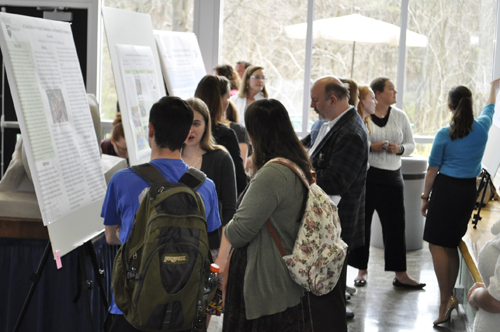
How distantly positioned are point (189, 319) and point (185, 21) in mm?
5862

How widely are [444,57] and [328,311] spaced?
5.16 meters

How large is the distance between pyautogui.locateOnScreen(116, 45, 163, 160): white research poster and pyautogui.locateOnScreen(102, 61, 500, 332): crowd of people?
375mm

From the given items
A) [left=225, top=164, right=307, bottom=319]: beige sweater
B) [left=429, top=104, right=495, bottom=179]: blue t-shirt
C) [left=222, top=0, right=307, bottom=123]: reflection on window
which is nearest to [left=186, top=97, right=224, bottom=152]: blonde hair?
[left=225, top=164, right=307, bottom=319]: beige sweater

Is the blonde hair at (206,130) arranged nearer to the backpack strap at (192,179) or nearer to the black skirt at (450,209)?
the backpack strap at (192,179)

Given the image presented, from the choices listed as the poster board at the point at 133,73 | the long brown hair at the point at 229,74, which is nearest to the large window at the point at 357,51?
the long brown hair at the point at 229,74

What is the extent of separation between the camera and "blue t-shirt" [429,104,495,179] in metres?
3.82

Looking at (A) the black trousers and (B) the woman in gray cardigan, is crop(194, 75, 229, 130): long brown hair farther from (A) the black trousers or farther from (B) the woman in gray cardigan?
(A) the black trousers

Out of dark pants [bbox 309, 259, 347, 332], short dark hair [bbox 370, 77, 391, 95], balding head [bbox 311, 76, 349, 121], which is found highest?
short dark hair [bbox 370, 77, 391, 95]

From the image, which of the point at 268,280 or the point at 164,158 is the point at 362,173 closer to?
the point at 268,280

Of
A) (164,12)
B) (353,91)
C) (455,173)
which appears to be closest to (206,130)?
(353,91)

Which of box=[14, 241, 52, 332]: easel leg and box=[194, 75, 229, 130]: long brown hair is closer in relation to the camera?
box=[14, 241, 52, 332]: easel leg

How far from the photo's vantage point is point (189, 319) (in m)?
1.98

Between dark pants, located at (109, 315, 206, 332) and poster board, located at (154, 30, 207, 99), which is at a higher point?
poster board, located at (154, 30, 207, 99)

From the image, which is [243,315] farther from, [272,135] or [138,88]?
[138,88]
